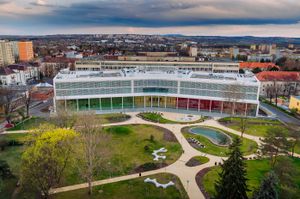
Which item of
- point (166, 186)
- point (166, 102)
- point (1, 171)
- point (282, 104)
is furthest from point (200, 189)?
point (282, 104)

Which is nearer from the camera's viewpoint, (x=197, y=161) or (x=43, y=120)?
(x=197, y=161)

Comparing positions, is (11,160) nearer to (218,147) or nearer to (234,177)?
(234,177)

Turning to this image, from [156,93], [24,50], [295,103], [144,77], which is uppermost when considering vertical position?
[24,50]

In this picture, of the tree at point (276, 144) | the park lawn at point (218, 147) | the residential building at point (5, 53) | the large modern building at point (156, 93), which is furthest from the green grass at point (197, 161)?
the residential building at point (5, 53)

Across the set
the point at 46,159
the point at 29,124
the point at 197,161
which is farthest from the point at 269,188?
the point at 29,124

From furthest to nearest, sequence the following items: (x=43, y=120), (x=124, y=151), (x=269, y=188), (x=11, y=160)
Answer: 1. (x=43, y=120)
2. (x=124, y=151)
3. (x=11, y=160)
4. (x=269, y=188)
